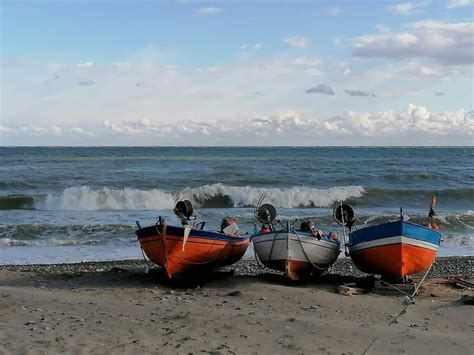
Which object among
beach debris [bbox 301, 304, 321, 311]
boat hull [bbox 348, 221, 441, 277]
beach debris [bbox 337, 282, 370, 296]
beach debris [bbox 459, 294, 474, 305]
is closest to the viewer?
beach debris [bbox 301, 304, 321, 311]

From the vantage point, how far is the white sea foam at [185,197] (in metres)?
28.2

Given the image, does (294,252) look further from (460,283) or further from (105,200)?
(105,200)

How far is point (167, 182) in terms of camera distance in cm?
3797

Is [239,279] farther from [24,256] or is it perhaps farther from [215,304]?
[24,256]

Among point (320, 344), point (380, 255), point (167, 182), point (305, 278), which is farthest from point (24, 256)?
point (167, 182)

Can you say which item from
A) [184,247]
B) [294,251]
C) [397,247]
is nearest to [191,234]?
[184,247]

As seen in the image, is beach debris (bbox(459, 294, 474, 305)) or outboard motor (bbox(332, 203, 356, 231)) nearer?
beach debris (bbox(459, 294, 474, 305))

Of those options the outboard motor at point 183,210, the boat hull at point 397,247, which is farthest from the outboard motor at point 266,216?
the boat hull at point 397,247

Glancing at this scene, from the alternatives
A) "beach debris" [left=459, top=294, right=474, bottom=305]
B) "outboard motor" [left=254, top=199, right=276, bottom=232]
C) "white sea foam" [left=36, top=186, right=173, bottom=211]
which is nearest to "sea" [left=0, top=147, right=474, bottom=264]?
"white sea foam" [left=36, top=186, right=173, bottom=211]

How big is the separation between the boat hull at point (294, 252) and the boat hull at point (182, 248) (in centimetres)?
79

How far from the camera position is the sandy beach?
7160mm

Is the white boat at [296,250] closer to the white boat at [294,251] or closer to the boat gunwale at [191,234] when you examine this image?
the white boat at [294,251]

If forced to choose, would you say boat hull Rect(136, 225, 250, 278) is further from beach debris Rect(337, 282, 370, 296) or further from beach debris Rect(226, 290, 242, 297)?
beach debris Rect(337, 282, 370, 296)

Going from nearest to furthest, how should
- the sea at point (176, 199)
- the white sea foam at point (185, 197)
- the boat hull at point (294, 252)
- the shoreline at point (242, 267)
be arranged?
the boat hull at point (294, 252), the shoreline at point (242, 267), the sea at point (176, 199), the white sea foam at point (185, 197)
